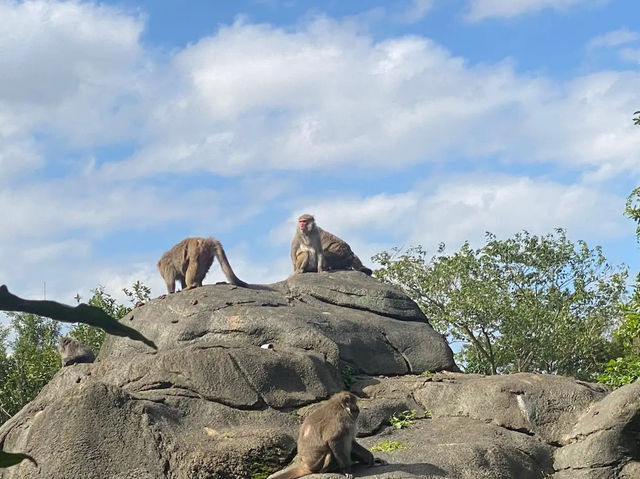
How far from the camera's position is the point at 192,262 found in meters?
19.6

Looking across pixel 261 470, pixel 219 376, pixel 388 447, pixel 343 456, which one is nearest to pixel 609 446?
pixel 388 447

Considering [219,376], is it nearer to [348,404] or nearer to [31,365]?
[348,404]

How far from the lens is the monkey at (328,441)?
11.5 meters

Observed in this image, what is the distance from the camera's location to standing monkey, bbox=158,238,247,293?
1950 centimetres

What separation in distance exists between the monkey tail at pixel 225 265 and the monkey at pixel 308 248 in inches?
94.5

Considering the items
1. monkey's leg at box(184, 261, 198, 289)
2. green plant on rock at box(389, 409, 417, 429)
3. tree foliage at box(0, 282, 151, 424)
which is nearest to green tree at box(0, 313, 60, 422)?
tree foliage at box(0, 282, 151, 424)

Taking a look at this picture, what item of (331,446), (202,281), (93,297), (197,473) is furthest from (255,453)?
(93,297)

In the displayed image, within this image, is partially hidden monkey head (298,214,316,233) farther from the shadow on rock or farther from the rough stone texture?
the shadow on rock

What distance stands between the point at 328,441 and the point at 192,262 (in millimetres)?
8809

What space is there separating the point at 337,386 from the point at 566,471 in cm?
405

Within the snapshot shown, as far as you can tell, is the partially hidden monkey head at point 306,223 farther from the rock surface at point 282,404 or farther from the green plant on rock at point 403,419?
the green plant on rock at point 403,419

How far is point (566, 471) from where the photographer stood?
47.2 feet

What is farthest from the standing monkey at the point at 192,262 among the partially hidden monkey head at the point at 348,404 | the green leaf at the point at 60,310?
the green leaf at the point at 60,310

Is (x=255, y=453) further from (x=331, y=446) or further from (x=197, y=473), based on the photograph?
(x=331, y=446)
